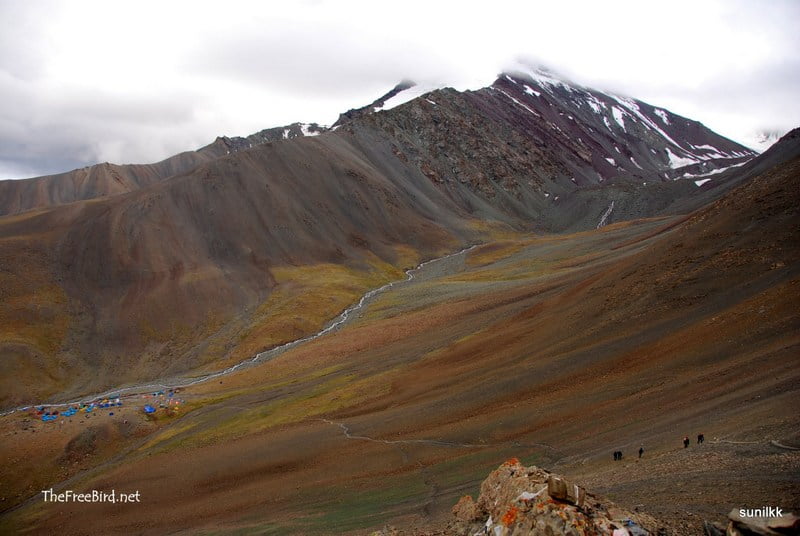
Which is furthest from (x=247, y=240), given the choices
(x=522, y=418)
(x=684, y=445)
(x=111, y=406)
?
(x=684, y=445)

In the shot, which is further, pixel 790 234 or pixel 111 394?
pixel 111 394

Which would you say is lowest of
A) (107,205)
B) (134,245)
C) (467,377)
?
(467,377)

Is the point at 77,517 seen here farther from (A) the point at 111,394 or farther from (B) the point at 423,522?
(A) the point at 111,394

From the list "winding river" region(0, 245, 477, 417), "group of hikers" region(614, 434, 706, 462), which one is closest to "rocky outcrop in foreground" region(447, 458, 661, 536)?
"group of hikers" region(614, 434, 706, 462)

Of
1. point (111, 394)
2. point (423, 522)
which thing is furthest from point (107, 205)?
point (423, 522)

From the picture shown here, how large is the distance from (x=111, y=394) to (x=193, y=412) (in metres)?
19.8

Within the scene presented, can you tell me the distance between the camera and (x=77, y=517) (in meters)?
35.6

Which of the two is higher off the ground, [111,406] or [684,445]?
[111,406]

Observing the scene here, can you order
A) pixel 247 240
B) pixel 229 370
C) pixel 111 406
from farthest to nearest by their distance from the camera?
1. pixel 247 240
2. pixel 229 370
3. pixel 111 406

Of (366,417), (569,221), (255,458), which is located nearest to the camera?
(255,458)

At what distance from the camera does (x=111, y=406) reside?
56.6m

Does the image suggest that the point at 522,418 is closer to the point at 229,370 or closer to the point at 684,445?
the point at 684,445

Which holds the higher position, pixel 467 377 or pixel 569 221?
pixel 569 221

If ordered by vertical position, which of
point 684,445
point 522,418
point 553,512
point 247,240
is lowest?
point 684,445
